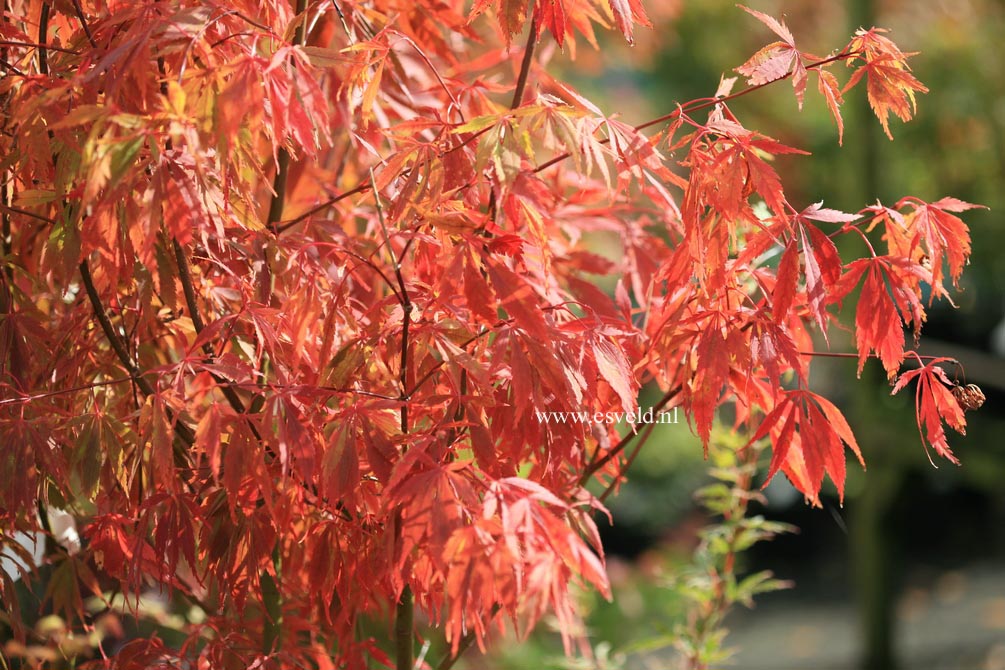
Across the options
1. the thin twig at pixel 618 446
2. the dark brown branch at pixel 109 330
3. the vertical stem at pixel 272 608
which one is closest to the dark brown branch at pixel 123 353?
the dark brown branch at pixel 109 330

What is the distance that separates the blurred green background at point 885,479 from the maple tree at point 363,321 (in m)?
2.11

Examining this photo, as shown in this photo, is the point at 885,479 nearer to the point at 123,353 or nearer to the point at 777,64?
the point at 777,64

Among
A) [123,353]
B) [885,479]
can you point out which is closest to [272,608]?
[123,353]

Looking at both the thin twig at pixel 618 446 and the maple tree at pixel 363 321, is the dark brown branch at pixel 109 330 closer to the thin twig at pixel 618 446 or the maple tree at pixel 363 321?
the maple tree at pixel 363 321

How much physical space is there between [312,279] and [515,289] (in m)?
0.22

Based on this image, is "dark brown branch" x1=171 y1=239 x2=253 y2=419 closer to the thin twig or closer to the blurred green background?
the thin twig

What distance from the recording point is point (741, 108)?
541 cm

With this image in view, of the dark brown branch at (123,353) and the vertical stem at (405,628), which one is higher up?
the dark brown branch at (123,353)

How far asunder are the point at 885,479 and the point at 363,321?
264cm

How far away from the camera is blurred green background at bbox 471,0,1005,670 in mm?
3293

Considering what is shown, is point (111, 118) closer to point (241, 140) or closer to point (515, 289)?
point (241, 140)

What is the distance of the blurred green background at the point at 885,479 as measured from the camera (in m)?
3.29

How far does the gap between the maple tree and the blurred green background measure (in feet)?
6.91

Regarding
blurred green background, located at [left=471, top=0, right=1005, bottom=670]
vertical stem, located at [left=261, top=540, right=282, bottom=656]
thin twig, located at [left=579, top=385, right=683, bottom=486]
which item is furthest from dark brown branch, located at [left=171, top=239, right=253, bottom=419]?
blurred green background, located at [left=471, top=0, right=1005, bottom=670]
